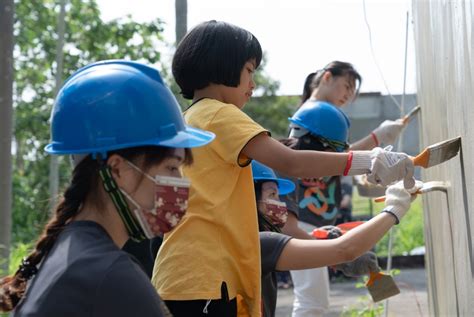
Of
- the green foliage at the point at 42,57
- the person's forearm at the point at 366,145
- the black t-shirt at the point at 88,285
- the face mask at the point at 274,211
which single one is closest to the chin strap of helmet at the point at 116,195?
the black t-shirt at the point at 88,285

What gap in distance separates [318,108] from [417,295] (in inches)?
215

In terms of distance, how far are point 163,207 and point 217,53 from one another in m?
1.27

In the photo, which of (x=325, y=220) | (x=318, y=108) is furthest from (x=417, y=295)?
(x=318, y=108)

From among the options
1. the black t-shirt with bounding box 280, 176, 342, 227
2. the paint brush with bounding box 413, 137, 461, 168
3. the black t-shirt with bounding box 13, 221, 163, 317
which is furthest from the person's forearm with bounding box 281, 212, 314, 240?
the black t-shirt with bounding box 13, 221, 163, 317

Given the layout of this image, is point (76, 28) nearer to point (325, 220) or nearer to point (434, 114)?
point (325, 220)

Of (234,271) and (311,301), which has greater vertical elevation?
(234,271)

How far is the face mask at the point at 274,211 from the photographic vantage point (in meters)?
4.29

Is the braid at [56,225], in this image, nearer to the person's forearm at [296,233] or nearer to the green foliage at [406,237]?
the person's forearm at [296,233]

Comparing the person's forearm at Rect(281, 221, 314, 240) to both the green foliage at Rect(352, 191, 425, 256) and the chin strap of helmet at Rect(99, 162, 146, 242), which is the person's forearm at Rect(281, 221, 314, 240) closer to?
the chin strap of helmet at Rect(99, 162, 146, 242)

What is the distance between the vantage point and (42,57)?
Answer: 51.9 feet

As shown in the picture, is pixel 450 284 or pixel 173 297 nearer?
pixel 173 297

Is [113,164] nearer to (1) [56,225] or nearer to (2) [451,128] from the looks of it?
(1) [56,225]

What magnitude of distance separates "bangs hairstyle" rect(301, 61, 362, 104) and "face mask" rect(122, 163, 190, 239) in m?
4.03

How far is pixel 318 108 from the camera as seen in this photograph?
19.1 feet
